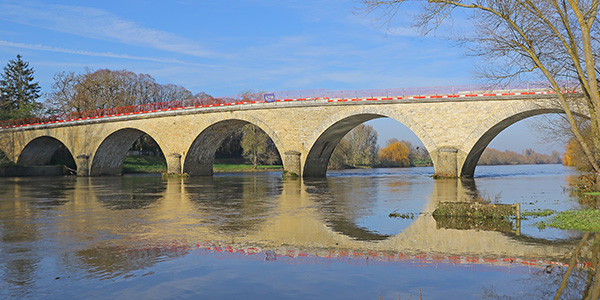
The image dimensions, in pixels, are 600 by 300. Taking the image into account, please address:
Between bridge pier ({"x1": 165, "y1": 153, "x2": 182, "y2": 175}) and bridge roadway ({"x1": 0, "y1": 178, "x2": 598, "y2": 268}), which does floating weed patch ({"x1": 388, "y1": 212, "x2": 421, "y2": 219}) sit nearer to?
bridge roadway ({"x1": 0, "y1": 178, "x2": 598, "y2": 268})

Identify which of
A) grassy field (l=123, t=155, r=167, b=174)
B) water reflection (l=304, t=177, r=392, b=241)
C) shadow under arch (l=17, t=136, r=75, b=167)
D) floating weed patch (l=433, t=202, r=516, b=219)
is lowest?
water reflection (l=304, t=177, r=392, b=241)

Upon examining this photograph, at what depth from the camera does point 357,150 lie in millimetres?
77938

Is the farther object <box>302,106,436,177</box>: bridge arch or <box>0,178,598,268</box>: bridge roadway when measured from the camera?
<box>302,106,436,177</box>: bridge arch

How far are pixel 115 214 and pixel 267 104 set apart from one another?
76.0ft

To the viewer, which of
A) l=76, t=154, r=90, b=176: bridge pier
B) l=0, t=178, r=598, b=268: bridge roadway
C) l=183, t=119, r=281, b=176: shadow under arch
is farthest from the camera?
l=76, t=154, r=90, b=176: bridge pier

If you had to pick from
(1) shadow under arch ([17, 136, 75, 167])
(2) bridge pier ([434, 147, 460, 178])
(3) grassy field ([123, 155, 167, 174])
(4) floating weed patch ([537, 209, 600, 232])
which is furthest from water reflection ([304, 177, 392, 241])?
(1) shadow under arch ([17, 136, 75, 167])

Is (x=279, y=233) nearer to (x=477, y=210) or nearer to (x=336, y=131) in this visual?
(x=477, y=210)

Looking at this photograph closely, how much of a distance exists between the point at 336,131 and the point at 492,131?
11187 millimetres

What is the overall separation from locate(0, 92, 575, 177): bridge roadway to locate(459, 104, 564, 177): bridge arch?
0.19 ft

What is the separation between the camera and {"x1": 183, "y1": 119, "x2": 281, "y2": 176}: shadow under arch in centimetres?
4111

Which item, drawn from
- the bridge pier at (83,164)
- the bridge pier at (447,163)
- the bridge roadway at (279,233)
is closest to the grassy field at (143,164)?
the bridge pier at (83,164)

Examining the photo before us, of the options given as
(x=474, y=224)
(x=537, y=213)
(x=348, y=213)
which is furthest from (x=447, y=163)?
(x=474, y=224)

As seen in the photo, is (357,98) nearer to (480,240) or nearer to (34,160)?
(480,240)

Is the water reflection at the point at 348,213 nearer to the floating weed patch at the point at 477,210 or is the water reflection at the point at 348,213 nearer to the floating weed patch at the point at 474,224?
the floating weed patch at the point at 474,224
